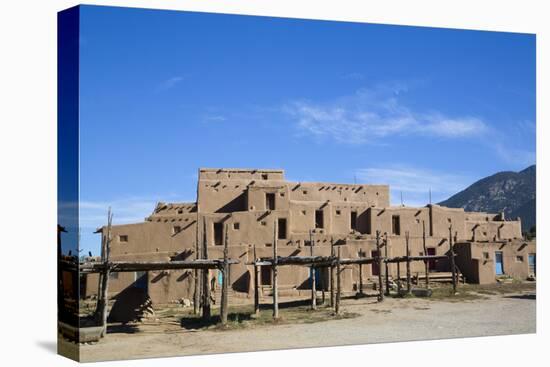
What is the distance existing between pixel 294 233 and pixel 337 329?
1172 cm

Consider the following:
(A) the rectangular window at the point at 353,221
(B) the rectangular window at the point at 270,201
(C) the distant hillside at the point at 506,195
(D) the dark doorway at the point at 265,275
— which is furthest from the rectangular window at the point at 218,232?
(C) the distant hillside at the point at 506,195

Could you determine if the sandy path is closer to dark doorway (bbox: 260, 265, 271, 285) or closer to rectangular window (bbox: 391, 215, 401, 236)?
dark doorway (bbox: 260, 265, 271, 285)

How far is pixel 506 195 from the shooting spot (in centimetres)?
5838

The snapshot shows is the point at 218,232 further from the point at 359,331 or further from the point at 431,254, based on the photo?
the point at 359,331

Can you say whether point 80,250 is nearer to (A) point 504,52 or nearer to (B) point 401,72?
(B) point 401,72

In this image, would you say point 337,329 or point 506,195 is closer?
point 337,329

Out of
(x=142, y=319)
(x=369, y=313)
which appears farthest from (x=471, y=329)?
(x=142, y=319)

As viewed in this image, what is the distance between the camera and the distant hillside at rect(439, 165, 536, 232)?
31.1 metres

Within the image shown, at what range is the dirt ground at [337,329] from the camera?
59.3 ft

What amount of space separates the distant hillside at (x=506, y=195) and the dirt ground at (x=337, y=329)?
431 cm

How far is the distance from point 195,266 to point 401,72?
884 cm

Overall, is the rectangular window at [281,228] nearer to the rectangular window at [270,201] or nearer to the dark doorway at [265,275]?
the rectangular window at [270,201]

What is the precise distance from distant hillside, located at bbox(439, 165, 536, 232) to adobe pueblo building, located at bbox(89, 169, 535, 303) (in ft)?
5.66

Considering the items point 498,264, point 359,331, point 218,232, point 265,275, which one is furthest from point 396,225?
point 359,331
